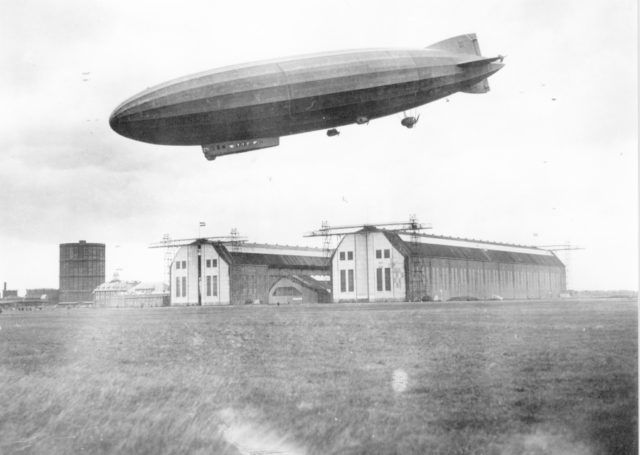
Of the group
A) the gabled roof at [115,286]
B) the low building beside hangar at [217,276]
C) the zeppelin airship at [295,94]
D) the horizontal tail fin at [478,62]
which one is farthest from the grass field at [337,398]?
the gabled roof at [115,286]

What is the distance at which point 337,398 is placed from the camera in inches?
447

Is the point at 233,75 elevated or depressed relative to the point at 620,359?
elevated

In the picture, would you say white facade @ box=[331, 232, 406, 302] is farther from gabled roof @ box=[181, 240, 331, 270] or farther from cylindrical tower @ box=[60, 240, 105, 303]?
cylindrical tower @ box=[60, 240, 105, 303]

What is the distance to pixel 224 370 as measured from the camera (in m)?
14.1

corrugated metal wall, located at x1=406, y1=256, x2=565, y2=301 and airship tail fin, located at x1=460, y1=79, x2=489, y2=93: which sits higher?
airship tail fin, located at x1=460, y1=79, x2=489, y2=93

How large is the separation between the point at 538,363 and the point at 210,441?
23.3ft

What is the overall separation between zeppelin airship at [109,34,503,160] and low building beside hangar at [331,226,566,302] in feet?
164

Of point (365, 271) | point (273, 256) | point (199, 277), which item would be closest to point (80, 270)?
point (199, 277)

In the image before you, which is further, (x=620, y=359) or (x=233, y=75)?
(x=233, y=75)

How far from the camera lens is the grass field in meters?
9.65

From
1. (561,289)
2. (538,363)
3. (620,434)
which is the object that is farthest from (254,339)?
(561,289)

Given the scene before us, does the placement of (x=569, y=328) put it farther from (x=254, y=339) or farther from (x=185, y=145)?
(x=185, y=145)

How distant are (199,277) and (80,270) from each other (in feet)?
100

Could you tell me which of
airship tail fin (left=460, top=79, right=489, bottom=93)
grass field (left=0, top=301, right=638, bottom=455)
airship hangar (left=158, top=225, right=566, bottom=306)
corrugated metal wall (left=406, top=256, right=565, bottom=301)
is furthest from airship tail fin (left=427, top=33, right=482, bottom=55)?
corrugated metal wall (left=406, top=256, right=565, bottom=301)
